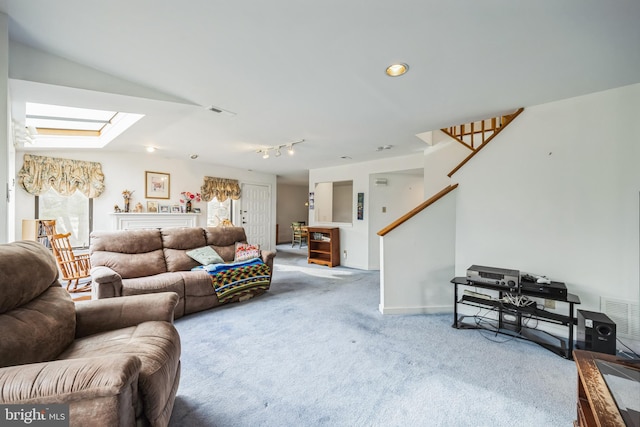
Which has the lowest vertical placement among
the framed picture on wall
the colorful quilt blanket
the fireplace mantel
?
the colorful quilt blanket

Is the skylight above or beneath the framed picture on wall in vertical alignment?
above

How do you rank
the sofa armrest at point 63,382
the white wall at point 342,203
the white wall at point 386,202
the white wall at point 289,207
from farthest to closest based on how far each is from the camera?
the white wall at point 289,207 → the white wall at point 342,203 → the white wall at point 386,202 → the sofa armrest at point 63,382

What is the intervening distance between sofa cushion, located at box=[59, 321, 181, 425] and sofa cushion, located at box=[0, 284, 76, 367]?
78 mm

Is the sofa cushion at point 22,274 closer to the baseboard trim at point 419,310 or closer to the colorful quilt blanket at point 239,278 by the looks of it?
the colorful quilt blanket at point 239,278

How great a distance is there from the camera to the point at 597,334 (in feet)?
6.33

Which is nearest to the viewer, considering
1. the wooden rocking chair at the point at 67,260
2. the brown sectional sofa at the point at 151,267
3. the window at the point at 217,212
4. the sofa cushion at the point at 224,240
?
the brown sectional sofa at the point at 151,267

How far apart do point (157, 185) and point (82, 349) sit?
4765 millimetres

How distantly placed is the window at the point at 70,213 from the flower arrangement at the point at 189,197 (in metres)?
1.52

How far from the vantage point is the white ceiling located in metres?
1.42

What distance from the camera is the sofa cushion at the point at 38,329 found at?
1093mm

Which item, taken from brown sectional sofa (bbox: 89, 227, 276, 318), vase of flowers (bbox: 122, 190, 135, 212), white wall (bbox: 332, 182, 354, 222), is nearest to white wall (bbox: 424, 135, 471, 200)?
brown sectional sofa (bbox: 89, 227, 276, 318)

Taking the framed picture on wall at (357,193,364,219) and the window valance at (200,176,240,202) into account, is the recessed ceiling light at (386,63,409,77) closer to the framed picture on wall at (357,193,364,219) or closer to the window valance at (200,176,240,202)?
the framed picture on wall at (357,193,364,219)

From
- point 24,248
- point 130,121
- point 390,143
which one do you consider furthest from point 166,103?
point 390,143

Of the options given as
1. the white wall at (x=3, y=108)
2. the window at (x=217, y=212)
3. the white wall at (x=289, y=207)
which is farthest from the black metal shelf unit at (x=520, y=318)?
the white wall at (x=289, y=207)
